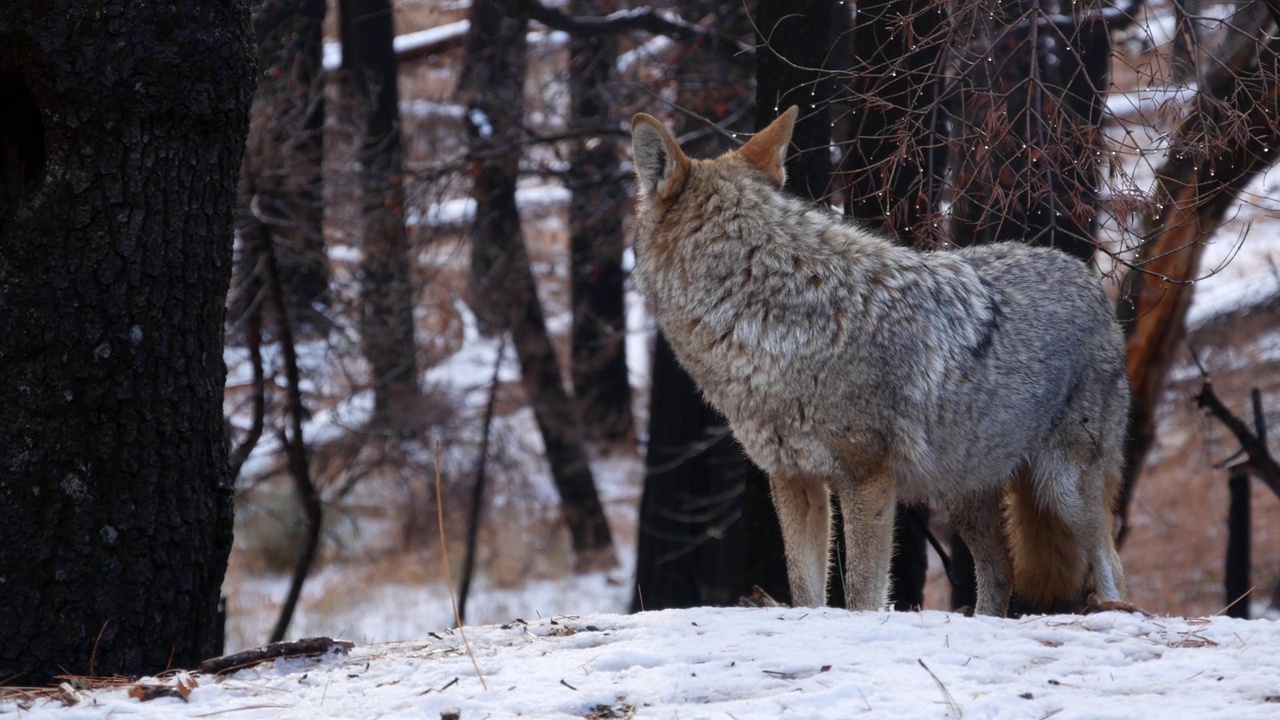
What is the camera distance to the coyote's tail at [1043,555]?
6273mm

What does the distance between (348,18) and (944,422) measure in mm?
13607

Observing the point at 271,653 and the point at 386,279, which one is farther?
the point at 386,279

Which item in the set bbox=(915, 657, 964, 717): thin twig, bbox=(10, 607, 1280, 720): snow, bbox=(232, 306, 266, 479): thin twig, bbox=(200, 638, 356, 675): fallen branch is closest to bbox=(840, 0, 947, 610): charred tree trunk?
bbox=(10, 607, 1280, 720): snow

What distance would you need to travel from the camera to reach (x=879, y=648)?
425 centimetres

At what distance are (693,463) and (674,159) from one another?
7.88 metres

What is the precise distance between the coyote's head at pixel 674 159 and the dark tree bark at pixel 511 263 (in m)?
7.74

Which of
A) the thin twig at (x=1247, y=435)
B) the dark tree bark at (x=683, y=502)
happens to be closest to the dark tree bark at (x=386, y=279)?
the dark tree bark at (x=683, y=502)

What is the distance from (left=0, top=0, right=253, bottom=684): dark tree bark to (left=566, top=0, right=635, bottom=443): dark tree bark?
826 cm

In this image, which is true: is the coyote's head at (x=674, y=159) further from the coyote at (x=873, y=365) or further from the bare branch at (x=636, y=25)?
the bare branch at (x=636, y=25)

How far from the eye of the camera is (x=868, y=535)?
17.4ft

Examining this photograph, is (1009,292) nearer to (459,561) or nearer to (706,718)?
(706,718)

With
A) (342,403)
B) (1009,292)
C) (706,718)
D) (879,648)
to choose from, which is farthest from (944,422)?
(342,403)

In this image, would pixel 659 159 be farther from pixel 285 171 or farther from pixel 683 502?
pixel 683 502

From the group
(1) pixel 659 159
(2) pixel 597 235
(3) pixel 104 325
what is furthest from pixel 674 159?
(2) pixel 597 235
